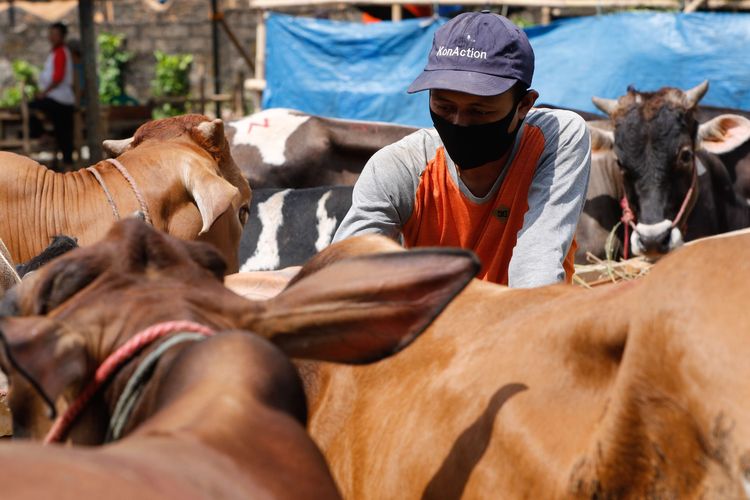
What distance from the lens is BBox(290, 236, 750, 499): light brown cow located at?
157 centimetres

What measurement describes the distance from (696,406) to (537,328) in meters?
0.39

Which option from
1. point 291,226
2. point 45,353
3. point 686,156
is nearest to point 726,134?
point 686,156

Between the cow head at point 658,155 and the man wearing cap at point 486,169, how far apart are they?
3150mm

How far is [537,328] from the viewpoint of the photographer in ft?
6.23

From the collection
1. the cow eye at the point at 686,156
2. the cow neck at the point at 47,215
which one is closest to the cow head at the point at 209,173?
the cow neck at the point at 47,215

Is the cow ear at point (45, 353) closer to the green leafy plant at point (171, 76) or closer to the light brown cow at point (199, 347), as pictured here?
the light brown cow at point (199, 347)

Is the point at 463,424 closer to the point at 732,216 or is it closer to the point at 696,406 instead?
the point at 696,406

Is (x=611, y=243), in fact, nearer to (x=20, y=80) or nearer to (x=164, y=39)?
(x=20, y=80)

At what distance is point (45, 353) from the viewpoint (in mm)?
1580

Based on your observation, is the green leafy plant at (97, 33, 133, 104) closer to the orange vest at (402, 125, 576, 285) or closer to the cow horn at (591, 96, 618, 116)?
the cow horn at (591, 96, 618, 116)

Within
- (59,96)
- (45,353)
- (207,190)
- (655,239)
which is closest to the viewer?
(45,353)

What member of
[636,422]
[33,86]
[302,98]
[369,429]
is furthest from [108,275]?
[33,86]

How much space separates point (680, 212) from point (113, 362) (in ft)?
17.4

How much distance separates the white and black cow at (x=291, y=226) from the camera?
16.9 feet
